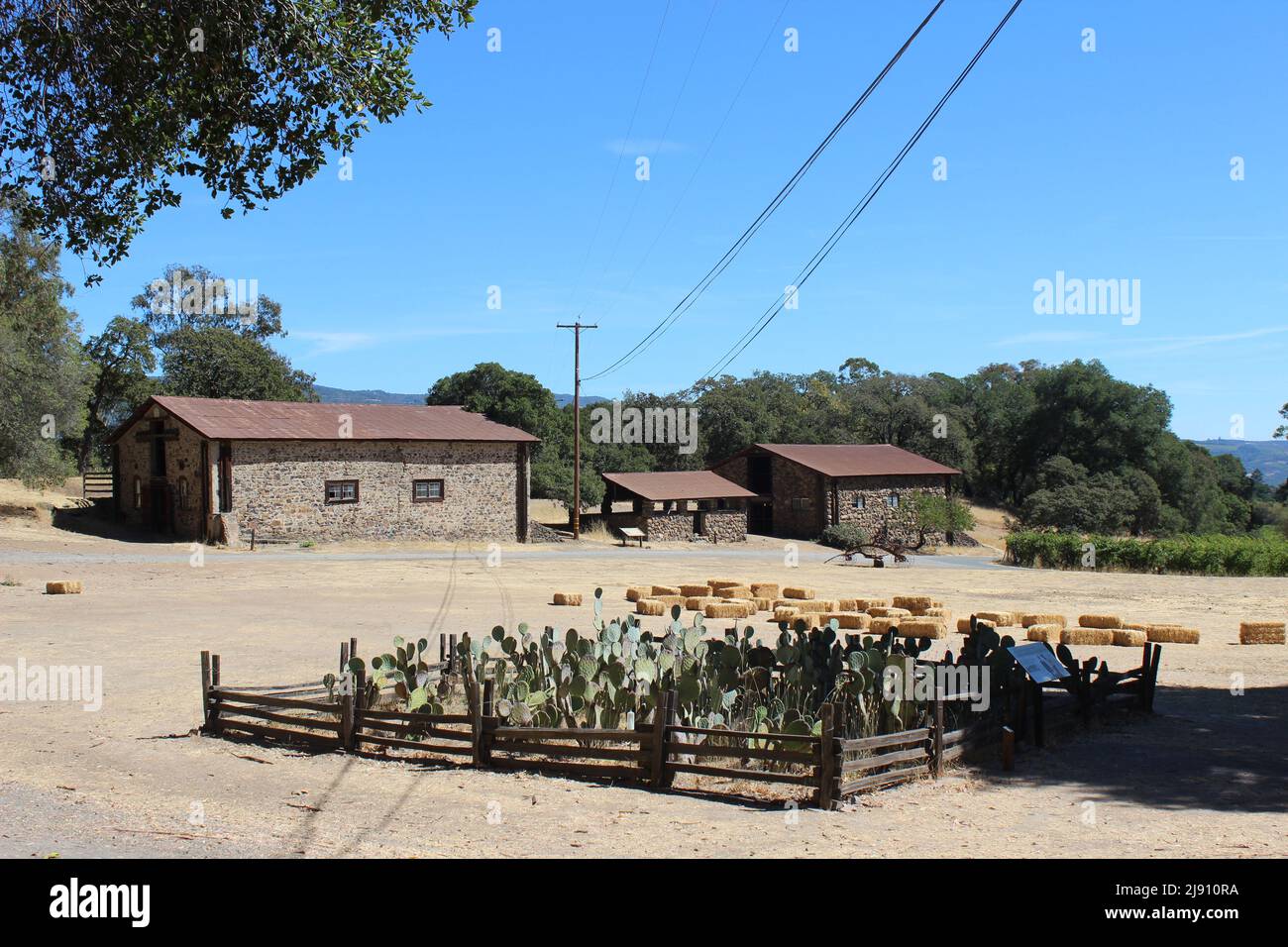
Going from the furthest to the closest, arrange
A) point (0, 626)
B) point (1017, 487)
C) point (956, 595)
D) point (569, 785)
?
point (1017, 487) < point (956, 595) < point (0, 626) < point (569, 785)

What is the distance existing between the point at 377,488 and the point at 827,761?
34102 mm

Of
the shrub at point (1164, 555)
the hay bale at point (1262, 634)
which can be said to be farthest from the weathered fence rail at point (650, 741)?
the shrub at point (1164, 555)

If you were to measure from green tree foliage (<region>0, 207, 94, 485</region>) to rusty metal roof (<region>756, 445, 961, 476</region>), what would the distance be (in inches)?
1302

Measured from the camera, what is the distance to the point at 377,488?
40781 mm

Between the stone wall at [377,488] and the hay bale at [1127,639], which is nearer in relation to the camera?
the hay bale at [1127,639]

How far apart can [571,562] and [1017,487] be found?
2046 inches

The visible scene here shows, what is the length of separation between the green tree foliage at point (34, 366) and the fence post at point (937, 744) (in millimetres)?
37922

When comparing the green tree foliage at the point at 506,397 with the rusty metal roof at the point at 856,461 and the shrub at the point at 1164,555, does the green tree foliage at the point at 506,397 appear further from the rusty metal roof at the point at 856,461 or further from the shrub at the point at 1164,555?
the shrub at the point at 1164,555

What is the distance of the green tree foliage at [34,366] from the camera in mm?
39688

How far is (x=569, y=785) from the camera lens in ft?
31.5

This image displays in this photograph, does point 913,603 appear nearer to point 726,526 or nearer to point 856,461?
point 726,526

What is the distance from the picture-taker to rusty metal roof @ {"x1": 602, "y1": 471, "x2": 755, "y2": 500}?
4866 cm

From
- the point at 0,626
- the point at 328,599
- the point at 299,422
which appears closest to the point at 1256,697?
the point at 328,599
